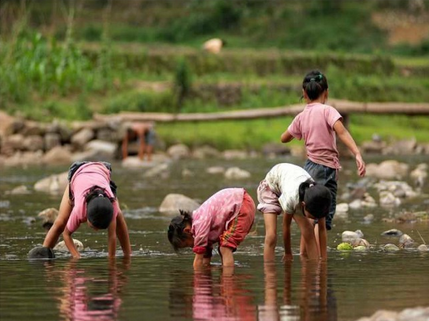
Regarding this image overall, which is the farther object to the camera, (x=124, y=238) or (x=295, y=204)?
(x=124, y=238)

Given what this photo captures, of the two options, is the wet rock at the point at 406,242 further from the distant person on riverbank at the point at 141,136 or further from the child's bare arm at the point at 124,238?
the distant person on riverbank at the point at 141,136

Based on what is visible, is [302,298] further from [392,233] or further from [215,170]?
[215,170]

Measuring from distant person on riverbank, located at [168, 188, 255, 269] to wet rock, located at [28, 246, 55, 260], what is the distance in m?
1.08

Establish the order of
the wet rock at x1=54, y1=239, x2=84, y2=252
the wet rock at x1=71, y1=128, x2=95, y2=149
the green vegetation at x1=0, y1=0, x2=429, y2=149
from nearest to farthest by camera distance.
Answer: the wet rock at x1=54, y1=239, x2=84, y2=252 → the wet rock at x1=71, y1=128, x2=95, y2=149 → the green vegetation at x1=0, y1=0, x2=429, y2=149

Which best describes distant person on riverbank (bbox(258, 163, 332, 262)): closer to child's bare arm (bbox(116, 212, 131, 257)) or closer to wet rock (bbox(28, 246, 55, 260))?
child's bare arm (bbox(116, 212, 131, 257))

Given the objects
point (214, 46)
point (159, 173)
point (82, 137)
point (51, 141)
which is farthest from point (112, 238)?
point (214, 46)

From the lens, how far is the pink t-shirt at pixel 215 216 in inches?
322

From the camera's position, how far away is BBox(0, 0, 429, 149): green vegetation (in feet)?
89.8

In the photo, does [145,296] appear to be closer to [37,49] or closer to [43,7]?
[37,49]

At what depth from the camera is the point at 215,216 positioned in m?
8.30

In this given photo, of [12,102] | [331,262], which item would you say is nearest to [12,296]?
[331,262]

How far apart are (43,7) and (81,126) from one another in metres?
18.5

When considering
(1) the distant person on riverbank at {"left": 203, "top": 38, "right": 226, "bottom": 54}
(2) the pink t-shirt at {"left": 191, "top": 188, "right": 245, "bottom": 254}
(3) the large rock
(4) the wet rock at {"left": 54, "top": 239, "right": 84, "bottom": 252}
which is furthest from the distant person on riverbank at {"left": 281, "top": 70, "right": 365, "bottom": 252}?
(1) the distant person on riverbank at {"left": 203, "top": 38, "right": 226, "bottom": 54}

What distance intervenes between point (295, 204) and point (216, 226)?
0.62 m
